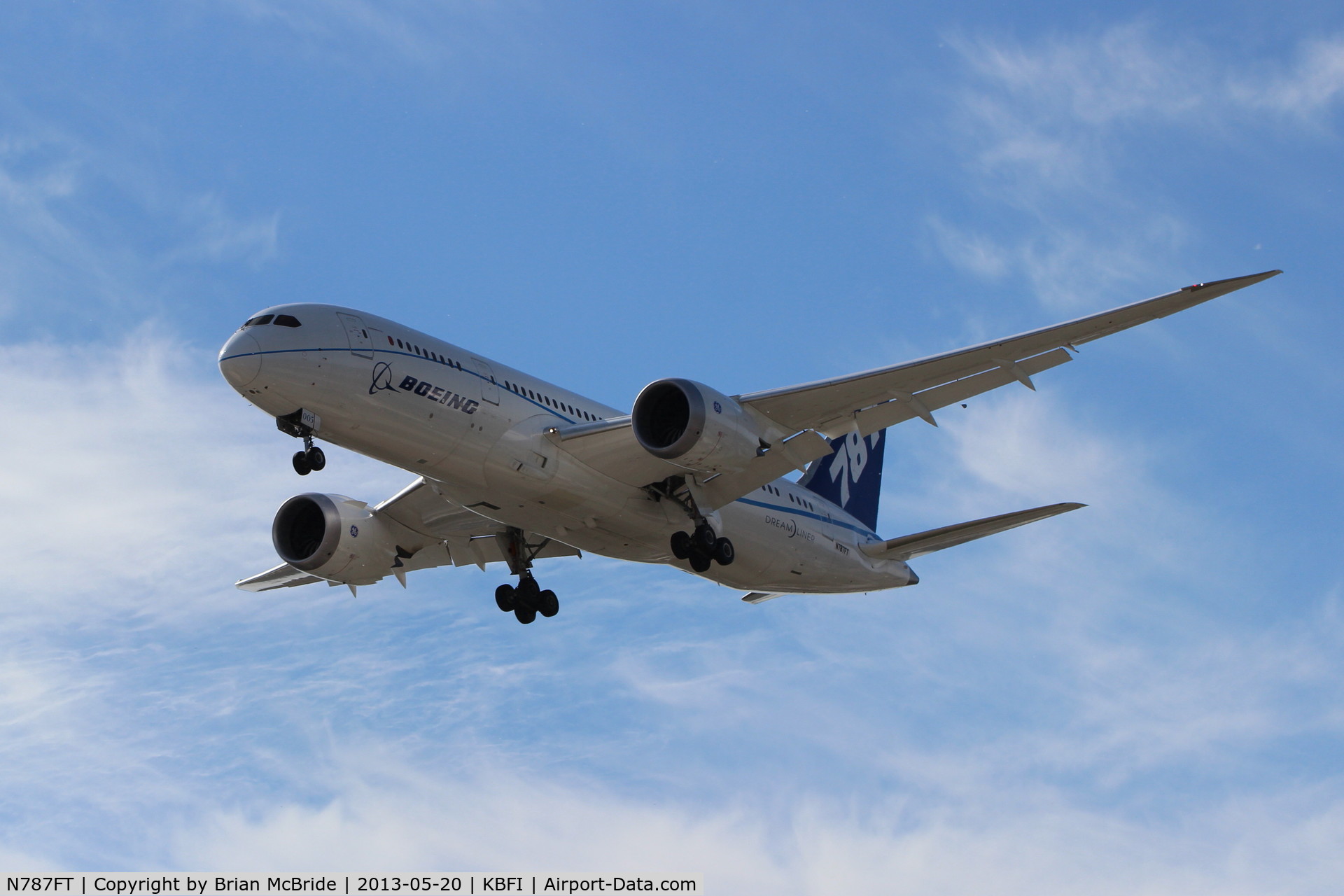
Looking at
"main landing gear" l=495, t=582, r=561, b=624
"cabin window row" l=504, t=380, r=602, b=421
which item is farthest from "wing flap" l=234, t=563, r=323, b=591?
"cabin window row" l=504, t=380, r=602, b=421

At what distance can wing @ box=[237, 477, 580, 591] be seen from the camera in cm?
2562

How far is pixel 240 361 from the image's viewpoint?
19.1 m

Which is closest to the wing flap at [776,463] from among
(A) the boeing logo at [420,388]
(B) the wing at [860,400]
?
(B) the wing at [860,400]

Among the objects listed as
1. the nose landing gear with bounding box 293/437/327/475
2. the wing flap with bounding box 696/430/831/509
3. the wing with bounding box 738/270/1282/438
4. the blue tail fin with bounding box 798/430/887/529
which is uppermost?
the blue tail fin with bounding box 798/430/887/529

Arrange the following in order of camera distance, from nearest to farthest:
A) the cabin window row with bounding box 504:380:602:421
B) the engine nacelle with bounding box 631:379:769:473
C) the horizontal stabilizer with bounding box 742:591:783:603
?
the engine nacelle with bounding box 631:379:769:473 → the cabin window row with bounding box 504:380:602:421 → the horizontal stabilizer with bounding box 742:591:783:603

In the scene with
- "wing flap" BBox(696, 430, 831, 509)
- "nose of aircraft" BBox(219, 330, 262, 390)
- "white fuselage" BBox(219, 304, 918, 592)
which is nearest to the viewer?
"nose of aircraft" BBox(219, 330, 262, 390)

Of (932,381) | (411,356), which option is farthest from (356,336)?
(932,381)

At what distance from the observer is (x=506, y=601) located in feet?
87.0

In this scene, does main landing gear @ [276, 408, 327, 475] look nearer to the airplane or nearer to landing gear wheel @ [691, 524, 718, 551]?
the airplane

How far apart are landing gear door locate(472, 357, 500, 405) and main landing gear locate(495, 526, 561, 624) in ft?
18.2

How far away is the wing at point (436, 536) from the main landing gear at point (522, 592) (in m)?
0.27

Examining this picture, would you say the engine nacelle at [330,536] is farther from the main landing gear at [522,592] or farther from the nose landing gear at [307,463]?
the nose landing gear at [307,463]

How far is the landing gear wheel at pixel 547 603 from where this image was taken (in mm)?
26469

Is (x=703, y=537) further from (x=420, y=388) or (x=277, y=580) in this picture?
(x=277, y=580)
